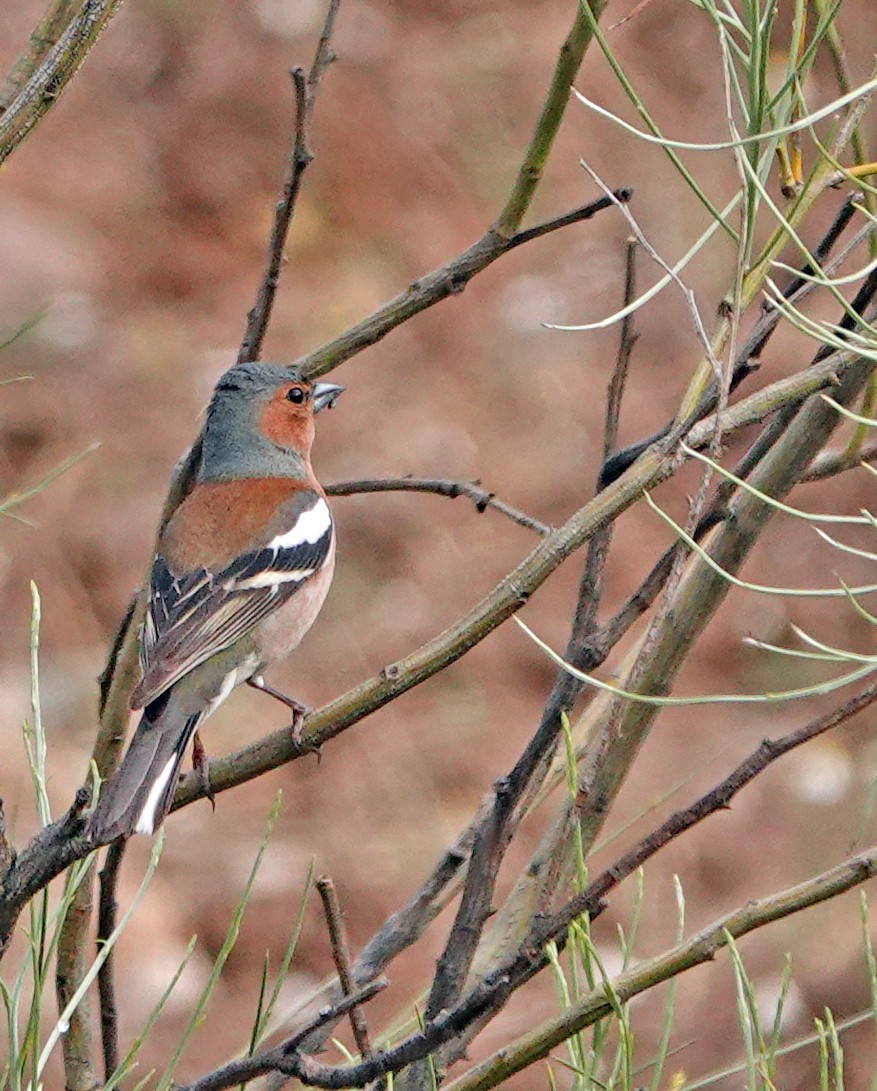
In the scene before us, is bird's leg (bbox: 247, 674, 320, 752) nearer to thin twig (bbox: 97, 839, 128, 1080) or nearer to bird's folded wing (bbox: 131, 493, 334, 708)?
bird's folded wing (bbox: 131, 493, 334, 708)

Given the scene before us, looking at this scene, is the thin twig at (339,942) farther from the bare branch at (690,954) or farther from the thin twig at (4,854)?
the thin twig at (4,854)

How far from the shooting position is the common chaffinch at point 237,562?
341 centimetres

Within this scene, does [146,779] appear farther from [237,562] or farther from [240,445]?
[240,445]

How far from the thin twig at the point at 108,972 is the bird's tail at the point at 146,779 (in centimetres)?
6

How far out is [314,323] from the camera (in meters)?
9.03

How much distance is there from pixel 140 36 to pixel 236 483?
675 cm

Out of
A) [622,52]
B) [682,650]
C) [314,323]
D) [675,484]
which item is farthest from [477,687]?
[682,650]

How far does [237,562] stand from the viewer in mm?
3994

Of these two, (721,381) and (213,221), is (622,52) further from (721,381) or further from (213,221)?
(721,381)

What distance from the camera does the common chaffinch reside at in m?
3.41

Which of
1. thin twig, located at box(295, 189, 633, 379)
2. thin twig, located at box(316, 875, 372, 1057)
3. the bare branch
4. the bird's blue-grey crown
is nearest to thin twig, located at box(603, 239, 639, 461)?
thin twig, located at box(295, 189, 633, 379)

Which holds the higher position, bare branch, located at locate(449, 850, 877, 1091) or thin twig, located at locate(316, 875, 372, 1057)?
thin twig, located at locate(316, 875, 372, 1057)

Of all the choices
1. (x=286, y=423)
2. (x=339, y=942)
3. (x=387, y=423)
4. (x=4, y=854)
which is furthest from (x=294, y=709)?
(x=387, y=423)

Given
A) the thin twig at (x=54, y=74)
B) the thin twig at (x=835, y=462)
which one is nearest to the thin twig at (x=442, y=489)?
the thin twig at (x=835, y=462)
